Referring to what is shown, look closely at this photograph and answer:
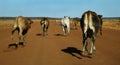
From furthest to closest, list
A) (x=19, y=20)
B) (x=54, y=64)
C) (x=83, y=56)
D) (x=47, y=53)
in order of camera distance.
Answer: (x=19, y=20) < (x=47, y=53) < (x=83, y=56) < (x=54, y=64)

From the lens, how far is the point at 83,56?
Result: 1453cm

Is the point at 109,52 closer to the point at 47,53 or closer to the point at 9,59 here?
the point at 47,53

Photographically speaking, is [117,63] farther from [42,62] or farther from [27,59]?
[27,59]

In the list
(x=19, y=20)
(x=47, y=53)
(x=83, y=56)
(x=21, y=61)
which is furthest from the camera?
(x=19, y=20)

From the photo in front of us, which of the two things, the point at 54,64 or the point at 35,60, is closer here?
the point at 54,64

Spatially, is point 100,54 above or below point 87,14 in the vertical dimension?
below

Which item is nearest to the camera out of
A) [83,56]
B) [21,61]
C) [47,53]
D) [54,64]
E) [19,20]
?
[54,64]

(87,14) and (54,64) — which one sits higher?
(87,14)

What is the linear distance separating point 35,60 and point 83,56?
8.06 ft

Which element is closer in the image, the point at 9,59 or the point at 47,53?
the point at 9,59

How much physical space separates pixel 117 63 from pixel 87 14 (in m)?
2.84

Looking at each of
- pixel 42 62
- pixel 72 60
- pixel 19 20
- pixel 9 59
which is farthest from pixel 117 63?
pixel 19 20

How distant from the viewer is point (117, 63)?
501 inches

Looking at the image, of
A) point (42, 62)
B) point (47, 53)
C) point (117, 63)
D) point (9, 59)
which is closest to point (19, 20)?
point (47, 53)
